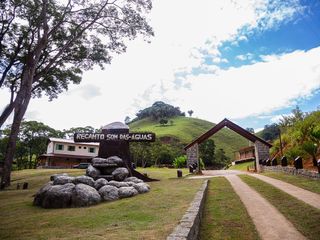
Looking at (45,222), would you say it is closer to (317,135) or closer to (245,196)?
(245,196)

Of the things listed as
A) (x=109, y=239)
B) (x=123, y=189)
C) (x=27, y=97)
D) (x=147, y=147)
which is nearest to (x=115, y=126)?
(x=27, y=97)

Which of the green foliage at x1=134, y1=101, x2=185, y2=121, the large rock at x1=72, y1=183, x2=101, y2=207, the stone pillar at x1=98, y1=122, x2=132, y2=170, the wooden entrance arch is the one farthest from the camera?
the green foliage at x1=134, y1=101, x2=185, y2=121

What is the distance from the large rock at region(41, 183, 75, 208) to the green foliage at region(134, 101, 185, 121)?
374 feet

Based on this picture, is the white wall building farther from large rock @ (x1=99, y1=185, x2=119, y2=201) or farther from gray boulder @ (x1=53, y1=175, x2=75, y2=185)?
large rock @ (x1=99, y1=185, x2=119, y2=201)

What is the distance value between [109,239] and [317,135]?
16504mm

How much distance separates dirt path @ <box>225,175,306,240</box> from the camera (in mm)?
6629

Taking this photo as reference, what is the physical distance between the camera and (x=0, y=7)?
19.1 m

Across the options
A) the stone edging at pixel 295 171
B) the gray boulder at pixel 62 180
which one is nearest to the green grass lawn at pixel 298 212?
the stone edging at pixel 295 171

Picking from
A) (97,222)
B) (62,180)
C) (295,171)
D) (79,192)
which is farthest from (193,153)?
(97,222)

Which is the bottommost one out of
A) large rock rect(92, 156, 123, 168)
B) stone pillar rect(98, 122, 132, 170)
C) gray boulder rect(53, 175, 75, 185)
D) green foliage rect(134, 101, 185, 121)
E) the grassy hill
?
gray boulder rect(53, 175, 75, 185)

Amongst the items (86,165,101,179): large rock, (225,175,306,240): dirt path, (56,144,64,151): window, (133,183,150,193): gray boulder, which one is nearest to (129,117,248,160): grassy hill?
(56,144,64,151): window

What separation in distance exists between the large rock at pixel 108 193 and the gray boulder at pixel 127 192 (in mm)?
208

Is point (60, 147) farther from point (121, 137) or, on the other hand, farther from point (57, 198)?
point (57, 198)

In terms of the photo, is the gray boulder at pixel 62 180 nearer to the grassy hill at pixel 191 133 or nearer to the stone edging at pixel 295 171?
the stone edging at pixel 295 171
